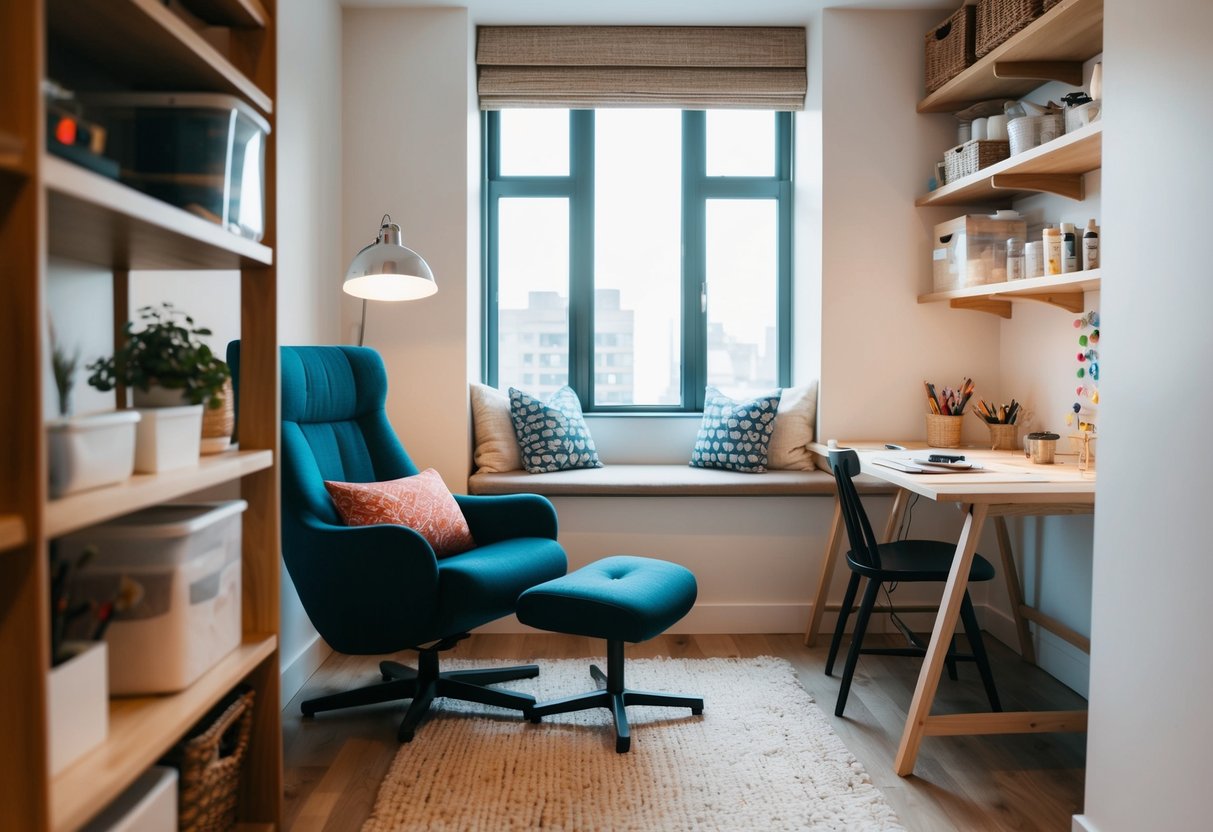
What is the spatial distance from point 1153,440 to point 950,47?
217cm

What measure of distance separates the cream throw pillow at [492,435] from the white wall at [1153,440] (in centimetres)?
220

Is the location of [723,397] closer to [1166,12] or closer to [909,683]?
[909,683]

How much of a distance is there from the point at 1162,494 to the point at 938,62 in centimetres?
232

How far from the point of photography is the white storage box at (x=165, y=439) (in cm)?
129

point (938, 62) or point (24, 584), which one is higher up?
point (938, 62)

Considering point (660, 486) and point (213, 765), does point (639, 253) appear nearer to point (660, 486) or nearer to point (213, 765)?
point (660, 486)

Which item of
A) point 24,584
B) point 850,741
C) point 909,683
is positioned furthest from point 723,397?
point 24,584

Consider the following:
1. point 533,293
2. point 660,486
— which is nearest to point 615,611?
point 660,486

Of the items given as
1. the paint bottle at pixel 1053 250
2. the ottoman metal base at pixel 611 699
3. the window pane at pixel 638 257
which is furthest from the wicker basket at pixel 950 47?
the ottoman metal base at pixel 611 699

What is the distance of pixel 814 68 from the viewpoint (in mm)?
3480

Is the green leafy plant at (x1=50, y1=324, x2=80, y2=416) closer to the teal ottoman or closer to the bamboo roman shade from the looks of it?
the teal ottoman

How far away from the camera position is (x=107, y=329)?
5.50 ft

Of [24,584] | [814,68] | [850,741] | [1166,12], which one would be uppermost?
[814,68]

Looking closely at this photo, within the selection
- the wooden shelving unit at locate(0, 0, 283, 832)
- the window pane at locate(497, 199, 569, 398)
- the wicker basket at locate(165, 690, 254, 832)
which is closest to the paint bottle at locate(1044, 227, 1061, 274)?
the window pane at locate(497, 199, 569, 398)
